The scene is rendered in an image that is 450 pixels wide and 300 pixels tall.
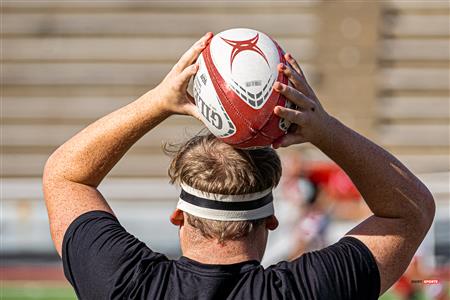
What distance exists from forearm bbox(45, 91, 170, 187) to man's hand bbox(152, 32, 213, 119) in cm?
5

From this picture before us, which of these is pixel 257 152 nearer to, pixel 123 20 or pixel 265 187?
pixel 265 187

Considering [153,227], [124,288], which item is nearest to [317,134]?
[124,288]

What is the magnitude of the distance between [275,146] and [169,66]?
1366cm

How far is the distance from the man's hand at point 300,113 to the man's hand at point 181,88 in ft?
0.64

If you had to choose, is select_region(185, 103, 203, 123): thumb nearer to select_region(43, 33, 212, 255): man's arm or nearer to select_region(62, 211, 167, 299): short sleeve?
select_region(43, 33, 212, 255): man's arm

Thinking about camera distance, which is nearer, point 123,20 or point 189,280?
point 189,280

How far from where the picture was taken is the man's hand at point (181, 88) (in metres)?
2.32

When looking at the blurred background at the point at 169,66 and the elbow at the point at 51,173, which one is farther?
the blurred background at the point at 169,66

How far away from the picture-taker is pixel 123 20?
627 inches

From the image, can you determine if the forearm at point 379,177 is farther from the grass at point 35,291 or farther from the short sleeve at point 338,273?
the grass at point 35,291

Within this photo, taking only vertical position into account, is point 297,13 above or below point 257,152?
below

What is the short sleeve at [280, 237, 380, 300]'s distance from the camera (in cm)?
229

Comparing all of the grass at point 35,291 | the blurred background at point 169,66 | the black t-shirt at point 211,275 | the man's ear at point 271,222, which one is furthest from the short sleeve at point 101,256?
the blurred background at point 169,66

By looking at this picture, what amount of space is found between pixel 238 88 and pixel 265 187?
8.8 inches
